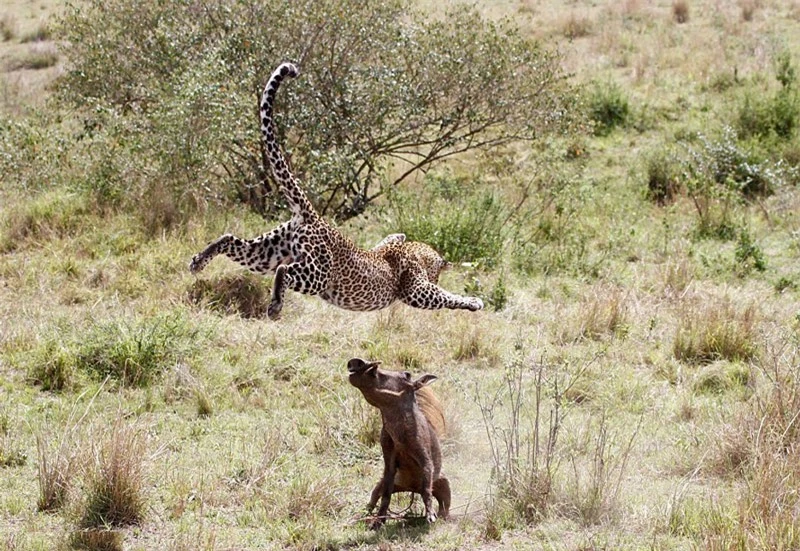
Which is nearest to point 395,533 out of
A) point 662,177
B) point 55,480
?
point 55,480

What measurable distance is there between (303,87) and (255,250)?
4096 mm

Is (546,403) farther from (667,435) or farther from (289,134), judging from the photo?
(289,134)

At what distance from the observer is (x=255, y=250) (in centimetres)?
932

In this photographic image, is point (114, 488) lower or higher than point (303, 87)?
lower

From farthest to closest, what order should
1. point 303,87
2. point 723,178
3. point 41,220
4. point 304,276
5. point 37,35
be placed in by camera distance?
1. point 37,35
2. point 723,178
3. point 303,87
4. point 41,220
5. point 304,276

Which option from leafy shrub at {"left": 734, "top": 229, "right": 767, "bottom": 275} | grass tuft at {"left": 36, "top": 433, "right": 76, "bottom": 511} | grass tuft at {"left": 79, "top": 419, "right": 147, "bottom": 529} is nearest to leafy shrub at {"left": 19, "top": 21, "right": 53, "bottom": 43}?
leafy shrub at {"left": 734, "top": 229, "right": 767, "bottom": 275}

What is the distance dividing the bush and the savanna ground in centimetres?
74

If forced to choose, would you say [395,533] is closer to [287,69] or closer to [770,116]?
[287,69]

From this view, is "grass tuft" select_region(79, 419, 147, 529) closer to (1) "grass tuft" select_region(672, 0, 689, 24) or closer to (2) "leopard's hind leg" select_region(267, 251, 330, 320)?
(2) "leopard's hind leg" select_region(267, 251, 330, 320)

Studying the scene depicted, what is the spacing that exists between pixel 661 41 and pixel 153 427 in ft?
49.9

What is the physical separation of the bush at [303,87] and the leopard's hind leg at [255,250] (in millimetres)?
2617

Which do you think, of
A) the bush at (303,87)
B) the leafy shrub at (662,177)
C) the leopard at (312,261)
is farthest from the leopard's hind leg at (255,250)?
the leafy shrub at (662,177)

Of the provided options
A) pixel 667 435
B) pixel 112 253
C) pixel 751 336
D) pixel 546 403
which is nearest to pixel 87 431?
pixel 546 403

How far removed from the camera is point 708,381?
8.54m
